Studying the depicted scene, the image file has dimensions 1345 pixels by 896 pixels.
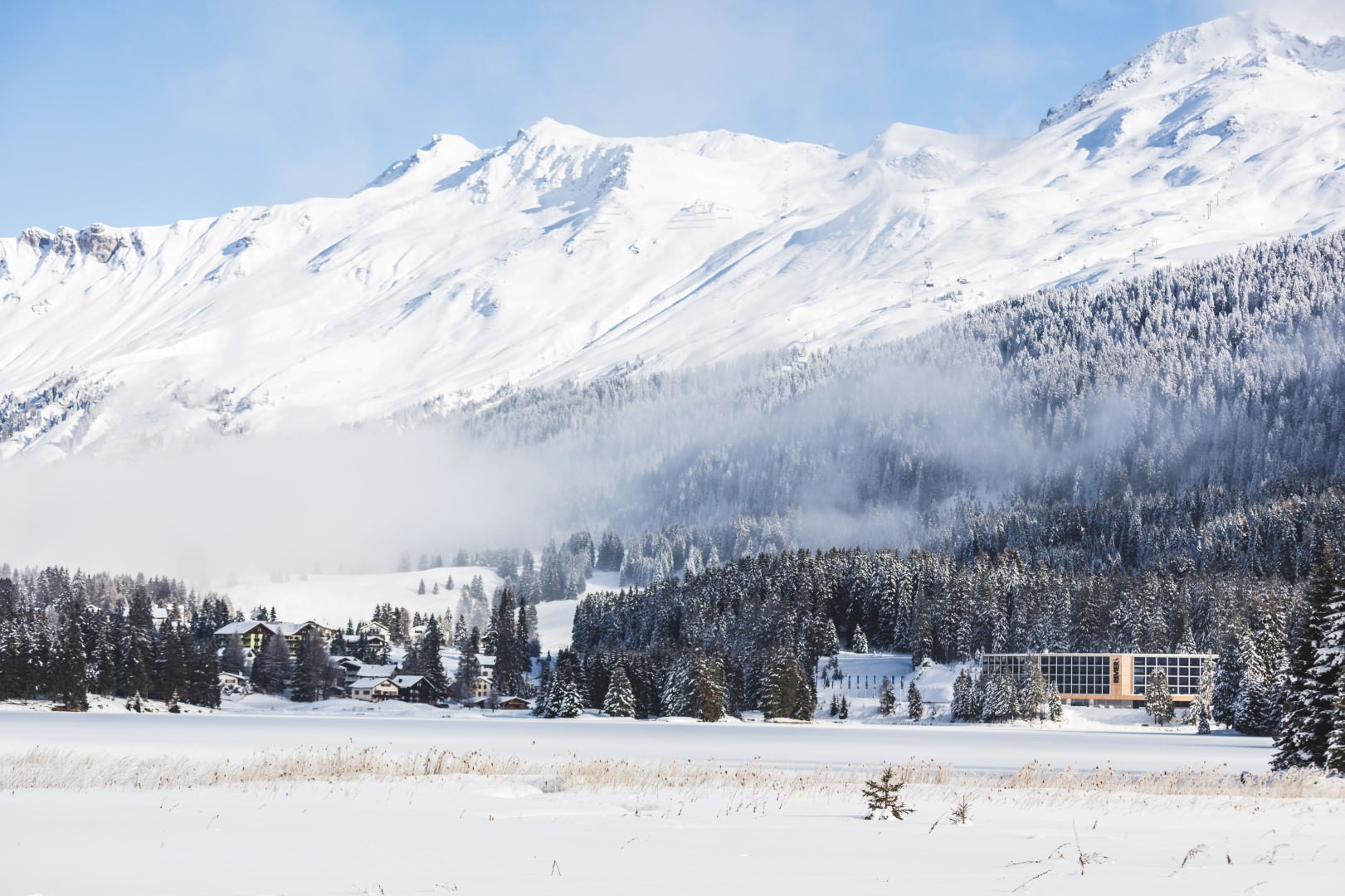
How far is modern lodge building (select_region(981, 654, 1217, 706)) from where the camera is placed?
169125mm

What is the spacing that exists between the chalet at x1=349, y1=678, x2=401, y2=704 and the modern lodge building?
256ft

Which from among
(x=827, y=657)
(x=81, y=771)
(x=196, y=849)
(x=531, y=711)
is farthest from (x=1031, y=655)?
(x=196, y=849)

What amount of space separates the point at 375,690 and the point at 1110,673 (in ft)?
309

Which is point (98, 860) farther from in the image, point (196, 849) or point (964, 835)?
point (964, 835)

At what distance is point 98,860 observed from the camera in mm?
19188

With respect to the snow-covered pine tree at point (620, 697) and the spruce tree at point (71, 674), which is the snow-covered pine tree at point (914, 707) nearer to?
the snow-covered pine tree at point (620, 697)

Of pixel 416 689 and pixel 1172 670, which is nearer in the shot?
pixel 1172 670

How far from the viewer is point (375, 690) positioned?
184750 mm

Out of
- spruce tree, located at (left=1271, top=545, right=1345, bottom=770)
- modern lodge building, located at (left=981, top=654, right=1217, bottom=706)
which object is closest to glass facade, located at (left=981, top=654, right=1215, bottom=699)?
modern lodge building, located at (left=981, top=654, right=1217, bottom=706)

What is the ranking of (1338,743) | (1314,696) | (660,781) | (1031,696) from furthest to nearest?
1. (1031,696)
2. (1314,696)
3. (1338,743)
4. (660,781)

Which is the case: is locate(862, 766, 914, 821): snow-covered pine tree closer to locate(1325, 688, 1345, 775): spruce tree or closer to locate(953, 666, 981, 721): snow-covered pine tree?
locate(1325, 688, 1345, 775): spruce tree

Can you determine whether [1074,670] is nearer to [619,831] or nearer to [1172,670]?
[1172,670]

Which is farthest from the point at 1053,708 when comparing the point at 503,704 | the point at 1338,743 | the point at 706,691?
the point at 1338,743

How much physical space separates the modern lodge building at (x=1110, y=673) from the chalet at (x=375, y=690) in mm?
77914
